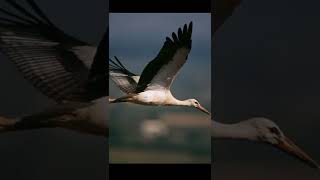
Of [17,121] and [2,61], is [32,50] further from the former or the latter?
[17,121]

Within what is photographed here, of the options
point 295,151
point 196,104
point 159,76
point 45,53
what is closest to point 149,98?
point 159,76

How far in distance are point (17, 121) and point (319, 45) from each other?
1.60 meters

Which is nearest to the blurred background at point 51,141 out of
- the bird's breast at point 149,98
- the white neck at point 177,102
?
the bird's breast at point 149,98

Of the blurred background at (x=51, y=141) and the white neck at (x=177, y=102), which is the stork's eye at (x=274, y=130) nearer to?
the white neck at (x=177, y=102)

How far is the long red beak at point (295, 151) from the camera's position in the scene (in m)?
2.18

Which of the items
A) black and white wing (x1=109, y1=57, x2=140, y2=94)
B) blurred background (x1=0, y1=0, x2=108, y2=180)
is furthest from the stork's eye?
blurred background (x1=0, y1=0, x2=108, y2=180)

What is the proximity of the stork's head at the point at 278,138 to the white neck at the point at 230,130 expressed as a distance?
3 centimetres

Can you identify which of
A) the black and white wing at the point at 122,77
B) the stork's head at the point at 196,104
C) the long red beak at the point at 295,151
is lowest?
the long red beak at the point at 295,151

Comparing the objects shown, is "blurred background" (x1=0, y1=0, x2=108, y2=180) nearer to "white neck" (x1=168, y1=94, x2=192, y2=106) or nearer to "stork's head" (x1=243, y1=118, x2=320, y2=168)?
"white neck" (x1=168, y1=94, x2=192, y2=106)

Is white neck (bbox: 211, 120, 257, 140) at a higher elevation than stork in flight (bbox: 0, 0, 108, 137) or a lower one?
lower

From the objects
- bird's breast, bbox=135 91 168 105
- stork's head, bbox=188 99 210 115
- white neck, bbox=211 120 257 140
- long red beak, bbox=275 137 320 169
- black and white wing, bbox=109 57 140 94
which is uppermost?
black and white wing, bbox=109 57 140 94

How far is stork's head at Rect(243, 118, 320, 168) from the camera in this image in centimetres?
218

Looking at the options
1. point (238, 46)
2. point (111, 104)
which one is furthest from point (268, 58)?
point (111, 104)

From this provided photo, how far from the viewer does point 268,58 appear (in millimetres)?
2189
